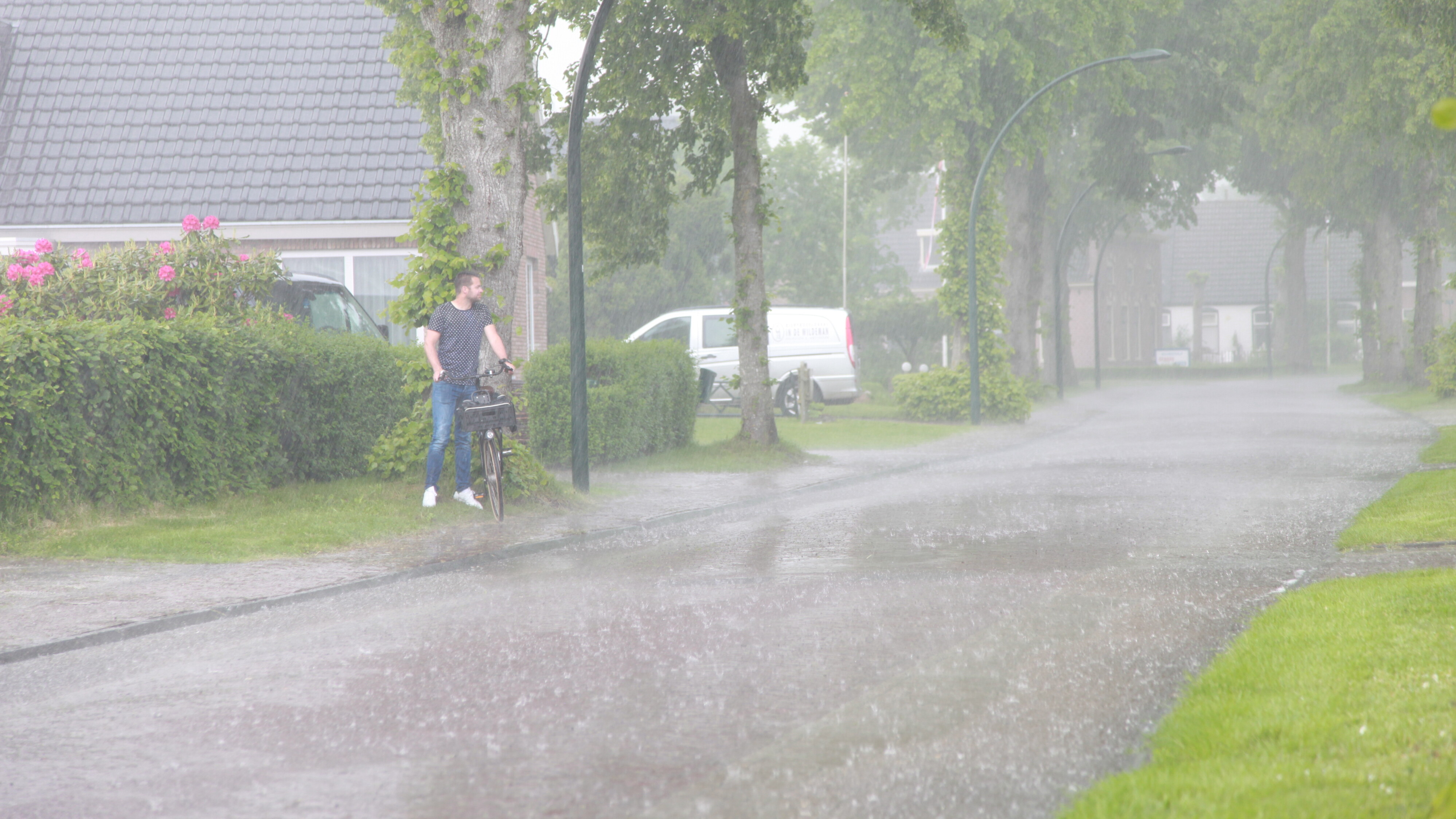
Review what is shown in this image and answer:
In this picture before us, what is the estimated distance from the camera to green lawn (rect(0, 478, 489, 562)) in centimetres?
951

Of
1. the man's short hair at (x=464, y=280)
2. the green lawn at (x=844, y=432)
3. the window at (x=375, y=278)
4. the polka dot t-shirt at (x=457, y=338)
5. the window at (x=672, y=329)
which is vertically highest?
the window at (x=375, y=278)

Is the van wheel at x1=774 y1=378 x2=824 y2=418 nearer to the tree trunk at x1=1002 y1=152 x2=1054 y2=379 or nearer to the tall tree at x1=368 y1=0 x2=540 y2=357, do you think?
the tree trunk at x1=1002 y1=152 x2=1054 y2=379

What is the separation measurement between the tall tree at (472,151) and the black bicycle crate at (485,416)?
46.5 inches

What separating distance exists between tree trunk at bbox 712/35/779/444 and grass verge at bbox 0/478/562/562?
6.62m

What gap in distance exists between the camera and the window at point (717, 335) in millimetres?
27016

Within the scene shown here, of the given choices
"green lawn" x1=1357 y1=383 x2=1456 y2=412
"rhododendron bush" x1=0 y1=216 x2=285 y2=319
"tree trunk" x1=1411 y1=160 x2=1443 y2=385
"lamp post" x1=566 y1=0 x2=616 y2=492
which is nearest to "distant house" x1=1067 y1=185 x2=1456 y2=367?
"green lawn" x1=1357 y1=383 x2=1456 y2=412

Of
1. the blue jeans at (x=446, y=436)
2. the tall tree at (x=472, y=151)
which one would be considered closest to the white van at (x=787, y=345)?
the tall tree at (x=472, y=151)

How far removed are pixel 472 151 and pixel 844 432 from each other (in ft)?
40.2

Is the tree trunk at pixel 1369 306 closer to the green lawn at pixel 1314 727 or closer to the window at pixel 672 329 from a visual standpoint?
the window at pixel 672 329

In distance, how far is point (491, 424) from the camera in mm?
11414

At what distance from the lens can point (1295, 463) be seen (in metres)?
16.2

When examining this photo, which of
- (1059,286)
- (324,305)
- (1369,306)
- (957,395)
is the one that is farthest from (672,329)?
(1369,306)

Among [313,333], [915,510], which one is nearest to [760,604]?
[915,510]

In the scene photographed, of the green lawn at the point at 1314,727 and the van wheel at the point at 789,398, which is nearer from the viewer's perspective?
the green lawn at the point at 1314,727
